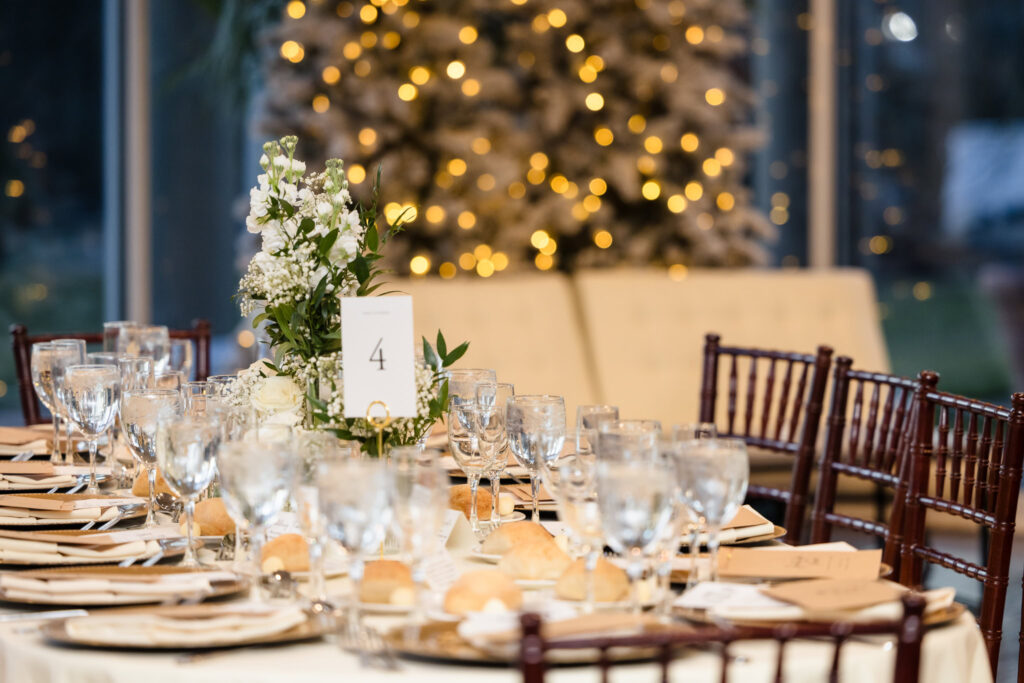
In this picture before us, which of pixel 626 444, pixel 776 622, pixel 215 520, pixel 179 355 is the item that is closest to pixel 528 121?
pixel 179 355

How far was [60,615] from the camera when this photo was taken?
4.44 feet

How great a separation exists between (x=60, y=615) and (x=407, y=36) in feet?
11.5

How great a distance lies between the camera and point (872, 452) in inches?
94.8

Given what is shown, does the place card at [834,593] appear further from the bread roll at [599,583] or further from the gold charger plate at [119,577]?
the gold charger plate at [119,577]

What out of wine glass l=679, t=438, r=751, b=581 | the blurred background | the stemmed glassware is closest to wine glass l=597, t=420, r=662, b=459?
wine glass l=679, t=438, r=751, b=581

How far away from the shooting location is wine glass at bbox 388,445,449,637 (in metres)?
1.29

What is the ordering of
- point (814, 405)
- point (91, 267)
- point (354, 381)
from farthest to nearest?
point (91, 267) < point (814, 405) < point (354, 381)

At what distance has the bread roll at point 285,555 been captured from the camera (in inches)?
58.3

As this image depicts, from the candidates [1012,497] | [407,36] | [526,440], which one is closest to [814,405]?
[1012,497]

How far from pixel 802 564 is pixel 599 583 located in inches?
11.6

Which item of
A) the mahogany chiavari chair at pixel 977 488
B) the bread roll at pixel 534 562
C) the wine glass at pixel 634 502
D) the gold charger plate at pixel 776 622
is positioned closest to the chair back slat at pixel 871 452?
the mahogany chiavari chair at pixel 977 488

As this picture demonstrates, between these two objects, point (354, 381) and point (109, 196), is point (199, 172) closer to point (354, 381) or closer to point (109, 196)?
point (109, 196)

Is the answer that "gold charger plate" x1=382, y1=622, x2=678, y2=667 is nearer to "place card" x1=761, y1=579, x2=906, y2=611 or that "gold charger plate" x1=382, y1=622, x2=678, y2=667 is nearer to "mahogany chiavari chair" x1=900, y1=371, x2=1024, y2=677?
"place card" x1=761, y1=579, x2=906, y2=611

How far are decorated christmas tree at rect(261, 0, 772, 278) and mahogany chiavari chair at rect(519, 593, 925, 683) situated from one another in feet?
11.4
